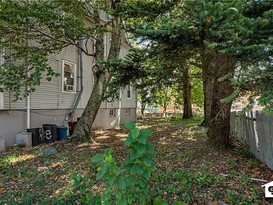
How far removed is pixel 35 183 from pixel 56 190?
0.60 metres

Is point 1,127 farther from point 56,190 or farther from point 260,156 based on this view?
point 260,156

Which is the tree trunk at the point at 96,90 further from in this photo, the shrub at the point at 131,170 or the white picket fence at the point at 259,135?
the shrub at the point at 131,170

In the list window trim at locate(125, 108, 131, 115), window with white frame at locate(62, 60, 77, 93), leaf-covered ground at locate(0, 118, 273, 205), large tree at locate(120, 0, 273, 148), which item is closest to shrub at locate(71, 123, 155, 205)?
leaf-covered ground at locate(0, 118, 273, 205)

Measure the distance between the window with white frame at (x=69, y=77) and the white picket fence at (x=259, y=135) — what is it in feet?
25.9

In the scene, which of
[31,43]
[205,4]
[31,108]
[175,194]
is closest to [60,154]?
[31,108]

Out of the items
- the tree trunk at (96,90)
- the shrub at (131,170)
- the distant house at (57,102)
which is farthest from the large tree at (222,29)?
the distant house at (57,102)

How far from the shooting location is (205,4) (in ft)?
11.7

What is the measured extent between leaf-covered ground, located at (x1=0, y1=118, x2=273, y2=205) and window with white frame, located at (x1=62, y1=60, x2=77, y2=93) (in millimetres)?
4902

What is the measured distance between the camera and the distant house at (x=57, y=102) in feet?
27.6

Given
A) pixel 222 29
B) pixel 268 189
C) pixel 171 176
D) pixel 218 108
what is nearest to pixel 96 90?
pixel 218 108

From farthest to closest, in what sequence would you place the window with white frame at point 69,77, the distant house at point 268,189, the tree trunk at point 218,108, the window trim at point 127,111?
1. the window trim at point 127,111
2. the window with white frame at point 69,77
3. the tree trunk at point 218,108
4. the distant house at point 268,189

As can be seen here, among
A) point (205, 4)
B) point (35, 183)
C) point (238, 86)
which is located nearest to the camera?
point (205, 4)

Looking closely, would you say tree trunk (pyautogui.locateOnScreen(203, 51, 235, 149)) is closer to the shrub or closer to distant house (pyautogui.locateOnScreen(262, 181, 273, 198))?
distant house (pyautogui.locateOnScreen(262, 181, 273, 198))

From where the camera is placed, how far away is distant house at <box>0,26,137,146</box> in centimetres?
842
